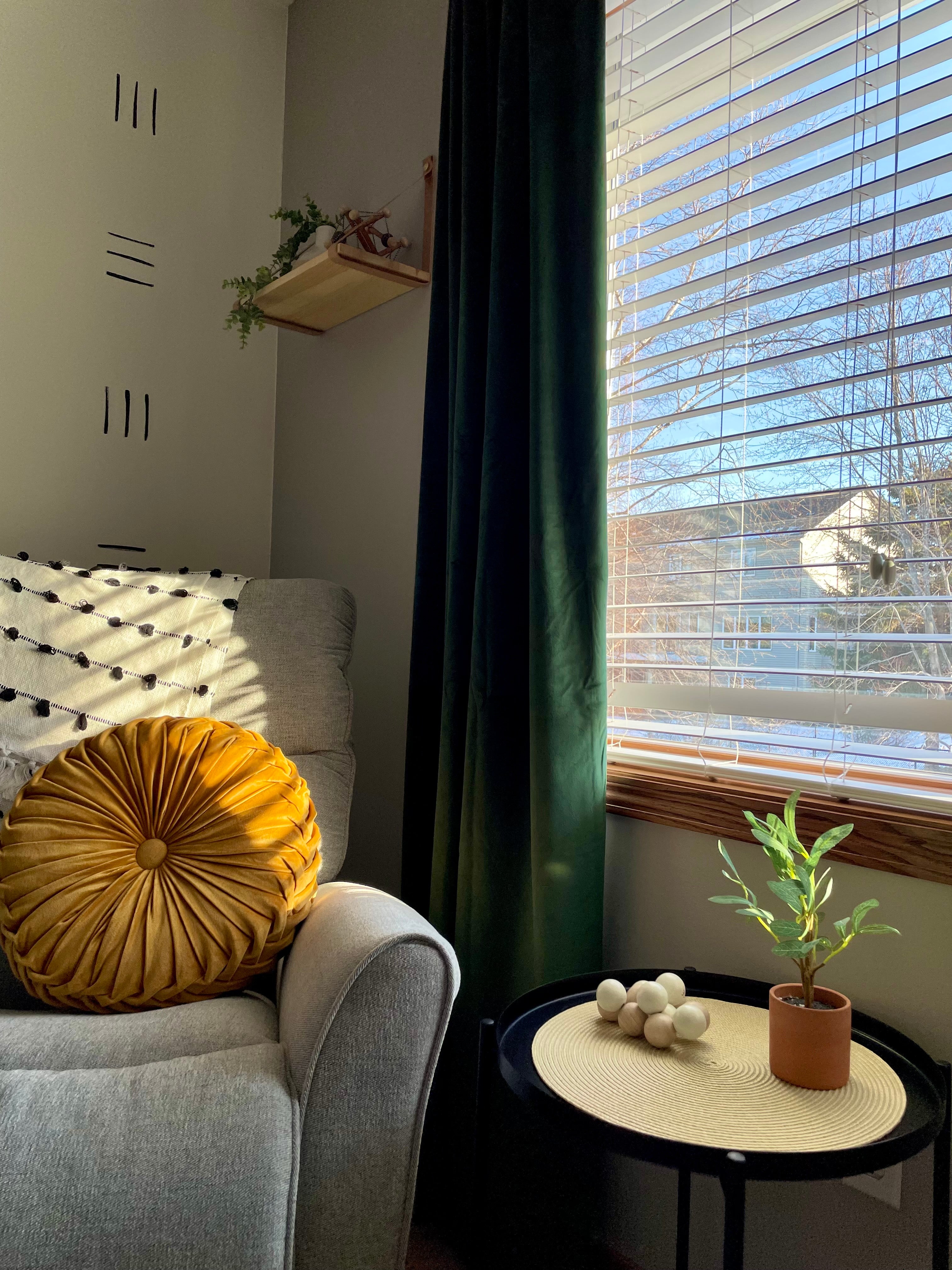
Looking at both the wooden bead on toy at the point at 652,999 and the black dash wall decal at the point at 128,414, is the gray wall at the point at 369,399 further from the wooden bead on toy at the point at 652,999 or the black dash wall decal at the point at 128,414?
the wooden bead on toy at the point at 652,999

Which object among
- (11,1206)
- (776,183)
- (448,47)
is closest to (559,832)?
(11,1206)

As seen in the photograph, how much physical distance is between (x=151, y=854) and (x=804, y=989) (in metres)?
0.87

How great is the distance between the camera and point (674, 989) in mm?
1083

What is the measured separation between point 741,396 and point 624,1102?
968mm

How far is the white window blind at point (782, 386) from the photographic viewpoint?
1.13m

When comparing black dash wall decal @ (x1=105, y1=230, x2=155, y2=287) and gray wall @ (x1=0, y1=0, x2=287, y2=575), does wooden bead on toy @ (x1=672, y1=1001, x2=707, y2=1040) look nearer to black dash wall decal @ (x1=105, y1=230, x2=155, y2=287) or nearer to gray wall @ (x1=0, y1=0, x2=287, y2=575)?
gray wall @ (x1=0, y1=0, x2=287, y2=575)

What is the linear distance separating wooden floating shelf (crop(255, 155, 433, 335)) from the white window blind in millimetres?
507

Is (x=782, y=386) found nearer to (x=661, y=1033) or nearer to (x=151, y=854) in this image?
(x=661, y=1033)

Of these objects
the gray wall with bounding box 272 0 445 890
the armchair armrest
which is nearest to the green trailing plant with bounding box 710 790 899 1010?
the armchair armrest

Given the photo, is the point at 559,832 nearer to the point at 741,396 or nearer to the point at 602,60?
the point at 741,396

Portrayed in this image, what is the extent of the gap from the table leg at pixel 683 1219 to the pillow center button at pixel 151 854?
0.80 m

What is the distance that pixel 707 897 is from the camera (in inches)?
51.8

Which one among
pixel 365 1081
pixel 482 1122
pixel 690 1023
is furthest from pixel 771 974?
pixel 365 1081

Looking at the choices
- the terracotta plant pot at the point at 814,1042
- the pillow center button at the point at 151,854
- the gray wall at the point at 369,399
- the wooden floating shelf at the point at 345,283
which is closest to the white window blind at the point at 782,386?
the terracotta plant pot at the point at 814,1042
